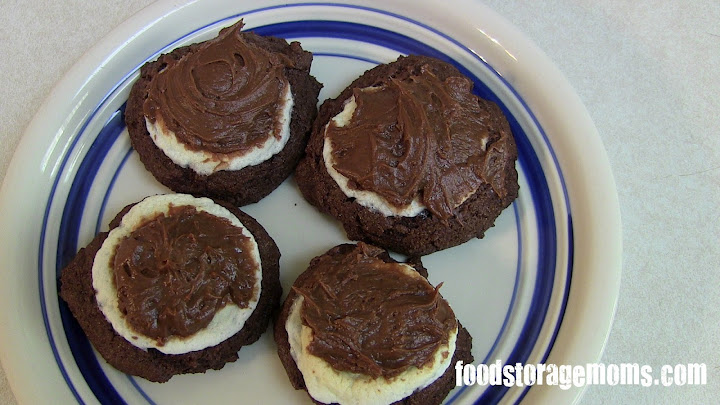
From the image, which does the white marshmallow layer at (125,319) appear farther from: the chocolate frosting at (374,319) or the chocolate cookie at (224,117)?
the chocolate frosting at (374,319)

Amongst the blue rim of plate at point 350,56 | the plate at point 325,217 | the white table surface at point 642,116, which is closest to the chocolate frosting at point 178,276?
the plate at point 325,217

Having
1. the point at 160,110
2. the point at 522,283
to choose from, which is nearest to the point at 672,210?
the point at 522,283

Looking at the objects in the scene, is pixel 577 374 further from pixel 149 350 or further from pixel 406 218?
pixel 149 350

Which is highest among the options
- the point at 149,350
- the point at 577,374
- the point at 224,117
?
the point at 224,117

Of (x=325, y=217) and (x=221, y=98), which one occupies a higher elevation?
(x=221, y=98)

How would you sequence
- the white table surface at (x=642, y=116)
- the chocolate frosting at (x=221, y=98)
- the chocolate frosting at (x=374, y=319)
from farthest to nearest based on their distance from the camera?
the white table surface at (x=642, y=116) < the chocolate frosting at (x=221, y=98) < the chocolate frosting at (x=374, y=319)

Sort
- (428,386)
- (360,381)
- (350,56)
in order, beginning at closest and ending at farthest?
1. (360,381)
2. (428,386)
3. (350,56)

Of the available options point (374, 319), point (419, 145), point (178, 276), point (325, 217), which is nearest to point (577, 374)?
point (374, 319)

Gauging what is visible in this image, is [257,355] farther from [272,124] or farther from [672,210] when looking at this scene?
[672,210]
